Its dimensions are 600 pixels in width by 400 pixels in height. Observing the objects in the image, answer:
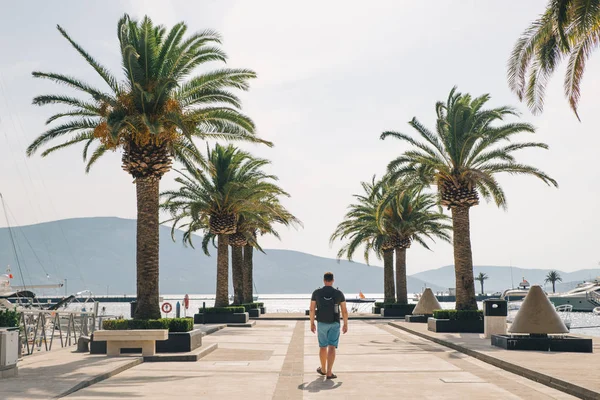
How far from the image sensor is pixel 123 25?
20125mm

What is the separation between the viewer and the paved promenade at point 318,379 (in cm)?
1060

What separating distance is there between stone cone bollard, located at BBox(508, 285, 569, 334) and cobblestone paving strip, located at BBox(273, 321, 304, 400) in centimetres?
556

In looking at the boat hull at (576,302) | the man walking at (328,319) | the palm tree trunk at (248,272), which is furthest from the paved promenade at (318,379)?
the boat hull at (576,302)

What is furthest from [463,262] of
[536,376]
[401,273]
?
[401,273]

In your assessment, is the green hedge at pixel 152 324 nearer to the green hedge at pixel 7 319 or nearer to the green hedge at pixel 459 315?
the green hedge at pixel 7 319

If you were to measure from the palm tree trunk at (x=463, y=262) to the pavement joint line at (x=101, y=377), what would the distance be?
50.0 feet

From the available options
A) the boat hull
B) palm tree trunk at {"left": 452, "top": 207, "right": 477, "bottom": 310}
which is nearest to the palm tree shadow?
palm tree trunk at {"left": 452, "top": 207, "right": 477, "bottom": 310}

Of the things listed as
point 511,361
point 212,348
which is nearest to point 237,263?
point 212,348

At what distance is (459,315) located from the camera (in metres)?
25.5

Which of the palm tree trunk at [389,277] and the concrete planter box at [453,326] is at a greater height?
the palm tree trunk at [389,277]

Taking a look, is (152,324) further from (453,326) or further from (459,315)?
(459,315)

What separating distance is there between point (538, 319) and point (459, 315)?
28.0 feet

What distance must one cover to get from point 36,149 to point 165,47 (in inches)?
216

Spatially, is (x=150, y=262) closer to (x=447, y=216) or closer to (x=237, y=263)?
(x=237, y=263)
